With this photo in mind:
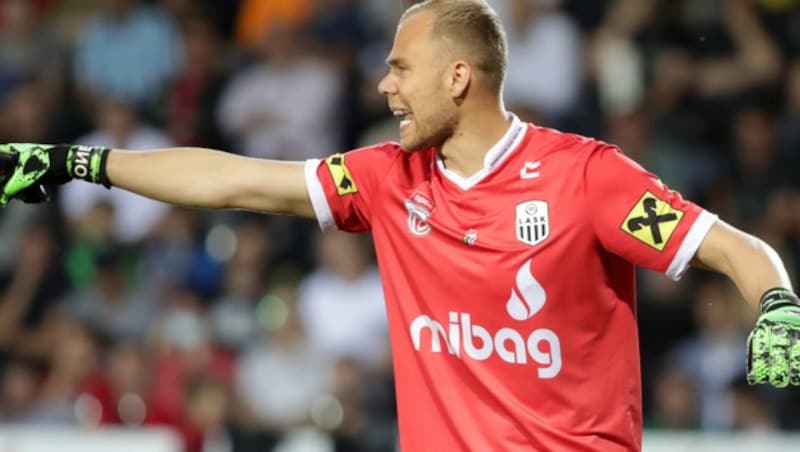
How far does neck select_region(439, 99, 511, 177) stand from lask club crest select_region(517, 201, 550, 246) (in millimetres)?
230

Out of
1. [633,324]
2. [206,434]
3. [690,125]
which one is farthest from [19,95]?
[633,324]

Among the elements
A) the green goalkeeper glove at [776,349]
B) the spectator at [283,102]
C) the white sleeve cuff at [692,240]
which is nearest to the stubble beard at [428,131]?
the white sleeve cuff at [692,240]

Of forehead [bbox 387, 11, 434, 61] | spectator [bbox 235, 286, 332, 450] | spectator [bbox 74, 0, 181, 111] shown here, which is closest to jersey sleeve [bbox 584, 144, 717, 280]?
forehead [bbox 387, 11, 434, 61]

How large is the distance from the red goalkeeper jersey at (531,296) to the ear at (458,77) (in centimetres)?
22

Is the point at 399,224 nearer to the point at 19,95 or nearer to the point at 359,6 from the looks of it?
the point at 359,6

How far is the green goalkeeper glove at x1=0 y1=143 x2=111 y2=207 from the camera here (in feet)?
16.8

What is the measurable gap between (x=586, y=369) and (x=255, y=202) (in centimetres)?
115

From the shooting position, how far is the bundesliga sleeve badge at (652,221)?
4578 mm

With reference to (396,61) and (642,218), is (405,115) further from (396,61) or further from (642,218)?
(642,218)

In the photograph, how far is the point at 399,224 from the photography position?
5.04m

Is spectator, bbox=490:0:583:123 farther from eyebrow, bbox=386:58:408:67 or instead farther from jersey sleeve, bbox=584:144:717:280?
jersey sleeve, bbox=584:144:717:280

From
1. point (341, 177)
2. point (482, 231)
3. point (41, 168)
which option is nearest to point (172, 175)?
point (41, 168)

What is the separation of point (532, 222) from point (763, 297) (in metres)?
0.77

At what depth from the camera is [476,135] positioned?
4969 mm
